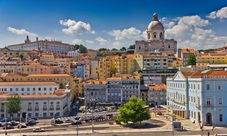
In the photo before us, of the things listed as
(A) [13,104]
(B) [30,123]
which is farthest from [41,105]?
(B) [30,123]

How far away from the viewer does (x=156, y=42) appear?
15200 cm

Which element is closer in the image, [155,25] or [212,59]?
[212,59]

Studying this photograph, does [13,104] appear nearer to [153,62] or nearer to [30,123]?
[30,123]

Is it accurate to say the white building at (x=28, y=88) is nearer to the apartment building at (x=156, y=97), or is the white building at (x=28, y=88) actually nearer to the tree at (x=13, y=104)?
the tree at (x=13, y=104)

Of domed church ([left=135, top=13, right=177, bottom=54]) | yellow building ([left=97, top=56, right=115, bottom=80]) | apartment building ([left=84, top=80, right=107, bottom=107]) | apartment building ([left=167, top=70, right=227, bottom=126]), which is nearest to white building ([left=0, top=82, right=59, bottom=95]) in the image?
apartment building ([left=84, top=80, right=107, bottom=107])

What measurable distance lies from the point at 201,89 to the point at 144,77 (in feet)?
162

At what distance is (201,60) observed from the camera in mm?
128750

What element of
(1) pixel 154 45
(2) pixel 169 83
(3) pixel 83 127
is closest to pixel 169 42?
(1) pixel 154 45

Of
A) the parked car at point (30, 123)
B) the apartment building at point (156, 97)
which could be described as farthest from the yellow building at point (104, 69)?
the parked car at point (30, 123)

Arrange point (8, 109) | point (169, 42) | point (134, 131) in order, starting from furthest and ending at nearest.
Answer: point (169, 42), point (8, 109), point (134, 131)

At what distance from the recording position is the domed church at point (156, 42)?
152 m

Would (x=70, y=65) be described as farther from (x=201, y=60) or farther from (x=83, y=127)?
(x=83, y=127)

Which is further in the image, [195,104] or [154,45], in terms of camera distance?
[154,45]

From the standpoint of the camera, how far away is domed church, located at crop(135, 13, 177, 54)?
152125mm
